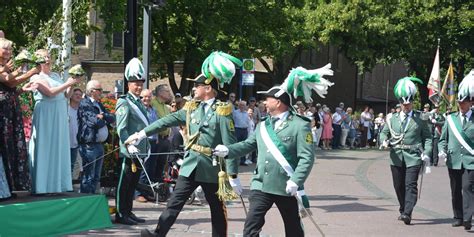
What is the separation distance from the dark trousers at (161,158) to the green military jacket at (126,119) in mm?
2684

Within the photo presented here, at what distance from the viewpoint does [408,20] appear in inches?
1517

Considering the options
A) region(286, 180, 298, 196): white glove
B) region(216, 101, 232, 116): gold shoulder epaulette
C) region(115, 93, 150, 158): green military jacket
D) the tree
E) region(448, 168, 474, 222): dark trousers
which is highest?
the tree

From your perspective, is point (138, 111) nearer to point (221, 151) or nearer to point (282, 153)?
point (221, 151)

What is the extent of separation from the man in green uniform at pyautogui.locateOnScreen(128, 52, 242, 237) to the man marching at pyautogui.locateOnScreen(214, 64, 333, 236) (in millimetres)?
630

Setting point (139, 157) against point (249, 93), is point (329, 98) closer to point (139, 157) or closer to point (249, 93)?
point (249, 93)

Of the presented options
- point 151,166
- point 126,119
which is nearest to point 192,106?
point 126,119

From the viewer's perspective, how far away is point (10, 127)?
812cm

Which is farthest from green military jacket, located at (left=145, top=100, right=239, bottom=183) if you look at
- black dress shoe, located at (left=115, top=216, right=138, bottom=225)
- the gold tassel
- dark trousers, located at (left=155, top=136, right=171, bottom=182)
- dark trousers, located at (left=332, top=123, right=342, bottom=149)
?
dark trousers, located at (left=332, top=123, right=342, bottom=149)

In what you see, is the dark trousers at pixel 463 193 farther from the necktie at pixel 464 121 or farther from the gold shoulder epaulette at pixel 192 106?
the gold shoulder epaulette at pixel 192 106

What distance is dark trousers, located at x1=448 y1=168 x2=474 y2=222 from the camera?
11320 mm

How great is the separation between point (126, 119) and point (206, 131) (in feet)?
6.50

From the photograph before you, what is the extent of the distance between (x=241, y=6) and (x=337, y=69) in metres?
26.0

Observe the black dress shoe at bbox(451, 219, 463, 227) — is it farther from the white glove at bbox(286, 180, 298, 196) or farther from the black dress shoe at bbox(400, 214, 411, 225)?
the white glove at bbox(286, 180, 298, 196)

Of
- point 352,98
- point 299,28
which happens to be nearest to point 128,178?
point 299,28
